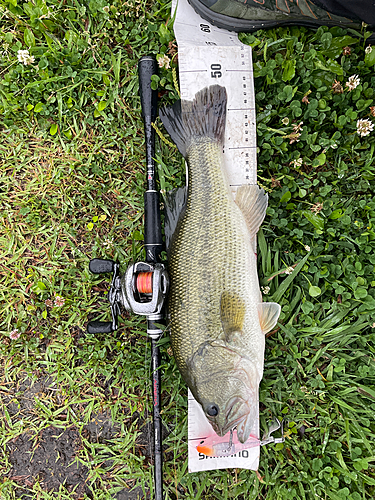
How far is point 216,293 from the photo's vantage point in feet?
6.90

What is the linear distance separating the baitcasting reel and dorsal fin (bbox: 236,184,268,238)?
0.75 m

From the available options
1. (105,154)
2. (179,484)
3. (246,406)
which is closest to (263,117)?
(105,154)

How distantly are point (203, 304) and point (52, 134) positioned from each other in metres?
1.93

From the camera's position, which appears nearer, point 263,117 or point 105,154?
point 263,117

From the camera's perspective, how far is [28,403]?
8.79ft

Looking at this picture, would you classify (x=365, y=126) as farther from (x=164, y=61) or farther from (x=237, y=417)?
(x=237, y=417)

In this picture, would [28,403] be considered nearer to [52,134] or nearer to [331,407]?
[52,134]

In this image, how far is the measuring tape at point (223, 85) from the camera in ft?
7.98

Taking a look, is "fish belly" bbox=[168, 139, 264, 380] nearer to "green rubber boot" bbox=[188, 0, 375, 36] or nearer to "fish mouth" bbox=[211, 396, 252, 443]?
"fish mouth" bbox=[211, 396, 252, 443]

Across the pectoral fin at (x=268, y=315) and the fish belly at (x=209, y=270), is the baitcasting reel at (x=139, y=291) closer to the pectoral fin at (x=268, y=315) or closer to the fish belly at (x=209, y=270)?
the fish belly at (x=209, y=270)

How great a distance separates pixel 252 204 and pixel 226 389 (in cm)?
130

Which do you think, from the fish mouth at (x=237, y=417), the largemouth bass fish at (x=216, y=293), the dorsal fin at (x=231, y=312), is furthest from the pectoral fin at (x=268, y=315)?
the fish mouth at (x=237, y=417)

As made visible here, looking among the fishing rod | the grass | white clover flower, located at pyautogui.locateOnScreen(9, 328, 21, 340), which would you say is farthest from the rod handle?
white clover flower, located at pyautogui.locateOnScreen(9, 328, 21, 340)

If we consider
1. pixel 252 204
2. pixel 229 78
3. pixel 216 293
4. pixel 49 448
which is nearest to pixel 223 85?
pixel 229 78
